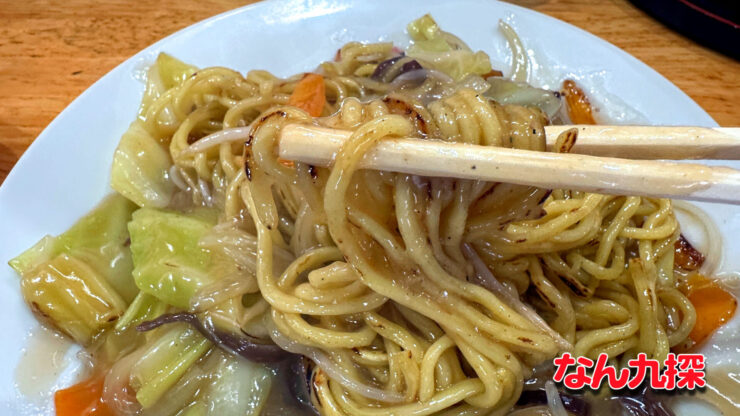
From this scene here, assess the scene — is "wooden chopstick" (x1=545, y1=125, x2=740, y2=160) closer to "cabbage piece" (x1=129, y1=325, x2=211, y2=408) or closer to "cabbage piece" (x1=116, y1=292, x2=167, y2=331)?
"cabbage piece" (x1=129, y1=325, x2=211, y2=408)

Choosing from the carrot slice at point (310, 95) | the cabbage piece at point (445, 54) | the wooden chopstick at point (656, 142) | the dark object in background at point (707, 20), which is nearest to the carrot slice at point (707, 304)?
the wooden chopstick at point (656, 142)

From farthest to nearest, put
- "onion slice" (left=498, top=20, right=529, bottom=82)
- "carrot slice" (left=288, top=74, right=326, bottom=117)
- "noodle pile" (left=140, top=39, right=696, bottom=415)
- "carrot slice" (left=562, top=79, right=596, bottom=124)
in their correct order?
"onion slice" (left=498, top=20, right=529, bottom=82) < "carrot slice" (left=562, top=79, right=596, bottom=124) < "carrot slice" (left=288, top=74, right=326, bottom=117) < "noodle pile" (left=140, top=39, right=696, bottom=415)

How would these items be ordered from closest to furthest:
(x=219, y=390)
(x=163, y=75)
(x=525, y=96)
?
(x=219, y=390) < (x=525, y=96) < (x=163, y=75)

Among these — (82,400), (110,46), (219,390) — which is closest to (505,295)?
(219,390)

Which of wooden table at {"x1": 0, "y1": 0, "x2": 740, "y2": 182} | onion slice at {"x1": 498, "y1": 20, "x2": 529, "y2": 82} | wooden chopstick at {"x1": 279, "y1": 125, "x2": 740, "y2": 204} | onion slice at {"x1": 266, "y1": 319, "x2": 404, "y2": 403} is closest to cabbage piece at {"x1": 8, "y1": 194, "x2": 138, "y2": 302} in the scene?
onion slice at {"x1": 266, "y1": 319, "x2": 404, "y2": 403}

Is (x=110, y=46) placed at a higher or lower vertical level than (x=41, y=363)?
higher

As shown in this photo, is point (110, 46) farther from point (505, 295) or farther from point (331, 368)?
point (505, 295)
